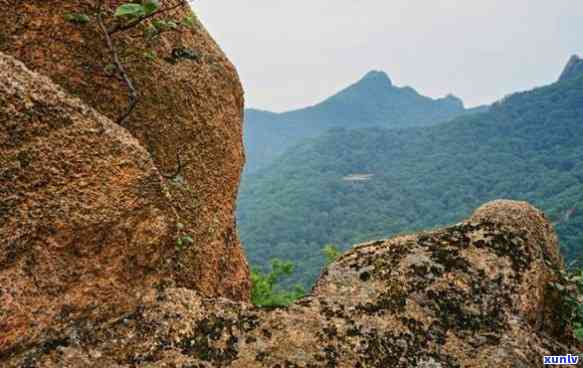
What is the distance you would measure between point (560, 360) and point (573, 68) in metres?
219

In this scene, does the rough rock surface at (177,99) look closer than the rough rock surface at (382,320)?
No

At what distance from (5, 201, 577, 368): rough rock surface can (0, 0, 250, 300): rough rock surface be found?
31.3 inches

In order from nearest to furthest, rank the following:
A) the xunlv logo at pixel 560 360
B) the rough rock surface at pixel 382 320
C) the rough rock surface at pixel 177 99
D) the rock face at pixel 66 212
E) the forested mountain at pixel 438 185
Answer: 1. the rock face at pixel 66 212
2. the rough rock surface at pixel 382 320
3. the xunlv logo at pixel 560 360
4. the rough rock surface at pixel 177 99
5. the forested mountain at pixel 438 185

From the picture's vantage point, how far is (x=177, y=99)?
17.4 ft

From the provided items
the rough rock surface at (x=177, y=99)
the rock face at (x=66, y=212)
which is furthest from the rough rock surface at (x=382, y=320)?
the rough rock surface at (x=177, y=99)

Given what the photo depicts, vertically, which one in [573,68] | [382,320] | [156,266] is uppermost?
[573,68]

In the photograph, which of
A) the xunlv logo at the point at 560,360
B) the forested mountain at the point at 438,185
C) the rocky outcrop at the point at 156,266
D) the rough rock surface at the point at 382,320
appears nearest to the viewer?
the rocky outcrop at the point at 156,266

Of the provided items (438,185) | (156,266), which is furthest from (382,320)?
(438,185)

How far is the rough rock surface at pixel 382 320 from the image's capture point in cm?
→ 333

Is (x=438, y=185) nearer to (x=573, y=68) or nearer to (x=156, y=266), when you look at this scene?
(x=573, y=68)

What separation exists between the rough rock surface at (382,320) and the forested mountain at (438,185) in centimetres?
9669

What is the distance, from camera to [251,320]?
12.2 ft

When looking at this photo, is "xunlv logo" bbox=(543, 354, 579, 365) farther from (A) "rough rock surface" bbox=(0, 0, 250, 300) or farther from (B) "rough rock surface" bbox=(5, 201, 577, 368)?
(A) "rough rock surface" bbox=(0, 0, 250, 300)

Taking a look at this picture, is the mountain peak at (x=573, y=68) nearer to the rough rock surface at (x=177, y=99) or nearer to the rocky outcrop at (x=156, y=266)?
the rough rock surface at (x=177, y=99)
